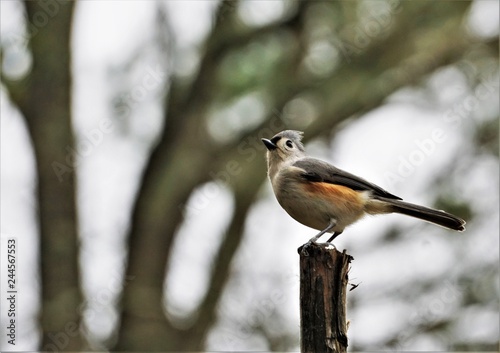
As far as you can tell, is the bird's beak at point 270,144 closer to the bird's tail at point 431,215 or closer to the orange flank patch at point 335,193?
the orange flank patch at point 335,193

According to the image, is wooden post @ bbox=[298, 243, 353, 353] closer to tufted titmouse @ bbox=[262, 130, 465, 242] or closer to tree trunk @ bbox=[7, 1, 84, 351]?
tufted titmouse @ bbox=[262, 130, 465, 242]

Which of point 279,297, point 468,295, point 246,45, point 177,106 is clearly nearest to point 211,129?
point 177,106

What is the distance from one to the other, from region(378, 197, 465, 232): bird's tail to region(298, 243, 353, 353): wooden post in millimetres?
1181

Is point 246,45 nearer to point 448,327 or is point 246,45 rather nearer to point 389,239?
point 389,239

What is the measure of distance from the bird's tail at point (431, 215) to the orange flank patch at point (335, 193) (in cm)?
18

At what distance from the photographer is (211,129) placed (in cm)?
1220

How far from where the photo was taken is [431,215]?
5.22 meters

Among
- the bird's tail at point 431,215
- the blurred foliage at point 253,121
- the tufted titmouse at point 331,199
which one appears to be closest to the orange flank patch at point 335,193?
the tufted titmouse at point 331,199

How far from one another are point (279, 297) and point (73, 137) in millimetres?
3664

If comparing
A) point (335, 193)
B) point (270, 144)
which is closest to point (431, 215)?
point (335, 193)

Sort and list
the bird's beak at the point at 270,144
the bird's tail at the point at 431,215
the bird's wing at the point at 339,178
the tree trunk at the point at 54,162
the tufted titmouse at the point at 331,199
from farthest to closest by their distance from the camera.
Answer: the tree trunk at the point at 54,162 → the bird's beak at the point at 270,144 → the bird's wing at the point at 339,178 → the tufted titmouse at the point at 331,199 → the bird's tail at the point at 431,215

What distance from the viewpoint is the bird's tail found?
5184mm

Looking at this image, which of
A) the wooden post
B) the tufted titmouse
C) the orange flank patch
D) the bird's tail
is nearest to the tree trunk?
the tufted titmouse

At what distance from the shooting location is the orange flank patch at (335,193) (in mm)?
5359
